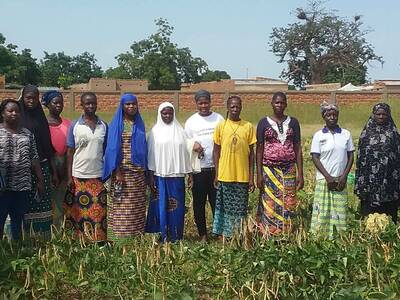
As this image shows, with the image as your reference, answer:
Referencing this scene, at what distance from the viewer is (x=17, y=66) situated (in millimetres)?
44562

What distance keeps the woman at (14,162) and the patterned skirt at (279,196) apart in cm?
197

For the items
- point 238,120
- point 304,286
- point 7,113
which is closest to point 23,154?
point 7,113

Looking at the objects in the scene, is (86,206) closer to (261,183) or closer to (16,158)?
(16,158)

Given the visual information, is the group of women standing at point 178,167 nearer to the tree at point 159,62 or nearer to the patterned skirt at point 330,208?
the patterned skirt at point 330,208

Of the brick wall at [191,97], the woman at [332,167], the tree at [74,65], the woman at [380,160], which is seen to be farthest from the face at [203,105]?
the tree at [74,65]

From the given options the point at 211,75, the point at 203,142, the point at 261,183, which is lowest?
the point at 261,183

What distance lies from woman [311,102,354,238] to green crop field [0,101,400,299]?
36.7 inches

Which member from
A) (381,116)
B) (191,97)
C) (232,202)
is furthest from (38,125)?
(191,97)

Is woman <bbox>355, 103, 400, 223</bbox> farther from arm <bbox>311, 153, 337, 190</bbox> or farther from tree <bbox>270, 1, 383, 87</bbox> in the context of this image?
tree <bbox>270, 1, 383, 87</bbox>

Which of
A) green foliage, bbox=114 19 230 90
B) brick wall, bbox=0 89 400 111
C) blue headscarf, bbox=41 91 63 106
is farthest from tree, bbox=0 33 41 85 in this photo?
blue headscarf, bbox=41 91 63 106

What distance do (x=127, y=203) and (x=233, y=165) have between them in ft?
3.27

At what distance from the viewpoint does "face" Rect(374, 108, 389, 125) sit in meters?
5.20

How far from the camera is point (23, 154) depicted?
4.55 metres

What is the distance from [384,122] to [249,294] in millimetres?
2399
